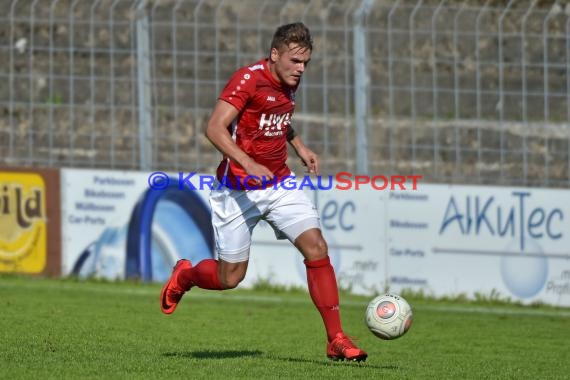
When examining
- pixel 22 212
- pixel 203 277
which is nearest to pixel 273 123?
pixel 203 277

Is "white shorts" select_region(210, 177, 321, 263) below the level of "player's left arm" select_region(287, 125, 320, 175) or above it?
below

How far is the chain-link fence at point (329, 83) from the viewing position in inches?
551

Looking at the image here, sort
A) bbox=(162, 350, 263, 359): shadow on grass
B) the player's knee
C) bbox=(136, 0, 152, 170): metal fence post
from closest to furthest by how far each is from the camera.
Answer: the player's knee → bbox=(162, 350, 263, 359): shadow on grass → bbox=(136, 0, 152, 170): metal fence post

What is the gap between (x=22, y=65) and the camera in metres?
14.3

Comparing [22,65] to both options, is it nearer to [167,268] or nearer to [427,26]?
[167,268]

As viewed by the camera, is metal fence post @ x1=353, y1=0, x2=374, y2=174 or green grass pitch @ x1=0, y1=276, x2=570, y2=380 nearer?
green grass pitch @ x1=0, y1=276, x2=570, y2=380

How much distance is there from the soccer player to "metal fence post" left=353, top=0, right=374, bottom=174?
5.98 meters

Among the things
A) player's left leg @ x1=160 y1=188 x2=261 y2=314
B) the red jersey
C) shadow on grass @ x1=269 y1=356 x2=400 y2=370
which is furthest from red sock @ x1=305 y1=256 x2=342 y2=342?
the red jersey

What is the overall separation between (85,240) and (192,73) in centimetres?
222

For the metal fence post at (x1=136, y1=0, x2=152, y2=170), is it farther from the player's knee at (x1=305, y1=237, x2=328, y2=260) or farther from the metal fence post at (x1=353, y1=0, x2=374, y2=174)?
the player's knee at (x1=305, y1=237, x2=328, y2=260)

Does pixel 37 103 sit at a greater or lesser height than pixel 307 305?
greater

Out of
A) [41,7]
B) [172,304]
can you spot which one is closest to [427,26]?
[41,7]

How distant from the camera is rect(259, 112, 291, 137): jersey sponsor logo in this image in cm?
809

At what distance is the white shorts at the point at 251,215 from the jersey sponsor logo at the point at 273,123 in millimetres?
361
